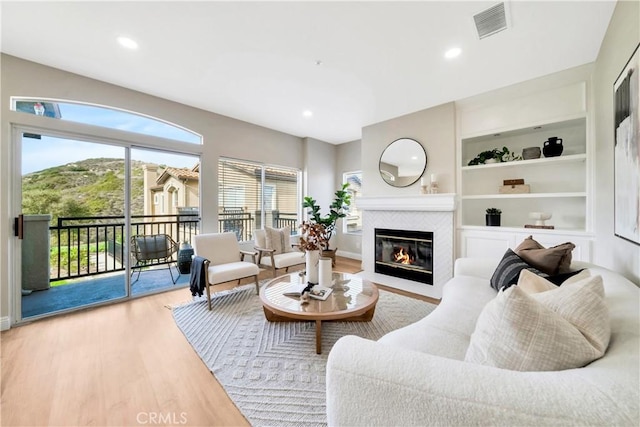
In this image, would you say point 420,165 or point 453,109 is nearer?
point 453,109

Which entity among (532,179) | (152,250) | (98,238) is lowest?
(152,250)

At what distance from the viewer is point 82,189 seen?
3062 millimetres

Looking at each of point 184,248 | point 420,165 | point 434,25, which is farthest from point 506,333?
point 184,248

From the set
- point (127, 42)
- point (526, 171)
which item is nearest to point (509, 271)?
point (526, 171)

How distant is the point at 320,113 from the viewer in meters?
3.92

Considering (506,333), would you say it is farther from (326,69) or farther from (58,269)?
(58,269)

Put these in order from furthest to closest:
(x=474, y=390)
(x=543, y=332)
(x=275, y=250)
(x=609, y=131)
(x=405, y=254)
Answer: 1. (x=275, y=250)
2. (x=405, y=254)
3. (x=609, y=131)
4. (x=543, y=332)
5. (x=474, y=390)

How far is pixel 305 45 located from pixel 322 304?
7.76ft

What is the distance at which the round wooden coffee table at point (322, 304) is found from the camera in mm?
1976

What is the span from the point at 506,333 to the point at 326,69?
9.02 ft

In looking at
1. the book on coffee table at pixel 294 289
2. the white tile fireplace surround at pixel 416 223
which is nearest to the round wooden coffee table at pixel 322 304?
the book on coffee table at pixel 294 289

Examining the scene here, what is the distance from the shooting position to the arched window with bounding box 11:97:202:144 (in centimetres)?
261

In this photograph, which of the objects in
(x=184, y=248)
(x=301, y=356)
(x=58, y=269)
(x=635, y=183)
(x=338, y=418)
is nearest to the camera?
(x=338, y=418)

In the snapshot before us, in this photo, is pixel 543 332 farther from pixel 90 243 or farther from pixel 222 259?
pixel 90 243
